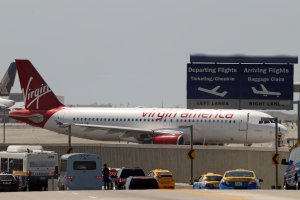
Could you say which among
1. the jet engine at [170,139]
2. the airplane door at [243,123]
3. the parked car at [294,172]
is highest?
the airplane door at [243,123]

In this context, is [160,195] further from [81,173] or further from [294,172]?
[81,173]

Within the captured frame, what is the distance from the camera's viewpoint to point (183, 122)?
82.1m

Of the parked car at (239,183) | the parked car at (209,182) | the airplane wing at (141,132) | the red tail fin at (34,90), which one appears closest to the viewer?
the parked car at (239,183)

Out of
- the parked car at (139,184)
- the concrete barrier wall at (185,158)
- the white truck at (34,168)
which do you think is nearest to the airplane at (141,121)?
the concrete barrier wall at (185,158)

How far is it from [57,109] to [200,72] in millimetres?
24954

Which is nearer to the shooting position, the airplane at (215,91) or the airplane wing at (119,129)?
Answer: the airplane at (215,91)

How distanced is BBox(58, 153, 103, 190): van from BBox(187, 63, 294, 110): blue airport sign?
16283 mm

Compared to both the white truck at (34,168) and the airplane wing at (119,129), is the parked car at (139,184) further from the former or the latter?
the airplane wing at (119,129)

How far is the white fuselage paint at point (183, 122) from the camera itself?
261 ft

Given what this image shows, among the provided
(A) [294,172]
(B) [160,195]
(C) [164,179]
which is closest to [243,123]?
(C) [164,179]

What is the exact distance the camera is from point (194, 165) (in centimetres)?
7088

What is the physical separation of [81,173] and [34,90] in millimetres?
40042

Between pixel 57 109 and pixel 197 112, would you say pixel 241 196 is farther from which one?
pixel 57 109

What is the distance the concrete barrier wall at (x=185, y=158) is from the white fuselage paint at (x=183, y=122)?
8179mm
